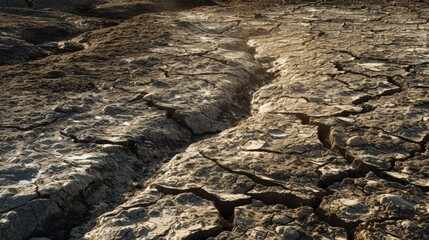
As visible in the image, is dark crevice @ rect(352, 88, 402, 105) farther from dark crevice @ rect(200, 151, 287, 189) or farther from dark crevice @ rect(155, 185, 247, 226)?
dark crevice @ rect(155, 185, 247, 226)

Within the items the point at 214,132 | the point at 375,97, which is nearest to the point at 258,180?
the point at 214,132

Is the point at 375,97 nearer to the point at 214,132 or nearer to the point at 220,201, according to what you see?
the point at 214,132

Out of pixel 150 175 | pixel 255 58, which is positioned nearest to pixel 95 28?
pixel 255 58

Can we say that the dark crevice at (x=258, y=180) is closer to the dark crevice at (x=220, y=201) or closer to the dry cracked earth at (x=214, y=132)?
the dry cracked earth at (x=214, y=132)

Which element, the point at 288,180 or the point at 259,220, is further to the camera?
the point at 288,180

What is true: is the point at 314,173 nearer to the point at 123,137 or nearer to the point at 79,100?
the point at 123,137

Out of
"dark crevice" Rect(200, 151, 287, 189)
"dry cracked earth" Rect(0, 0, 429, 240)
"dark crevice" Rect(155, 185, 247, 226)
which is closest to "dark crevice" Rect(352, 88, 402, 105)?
"dry cracked earth" Rect(0, 0, 429, 240)

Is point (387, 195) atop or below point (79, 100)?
below

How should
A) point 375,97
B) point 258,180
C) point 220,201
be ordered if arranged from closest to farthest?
1. point 220,201
2. point 258,180
3. point 375,97
